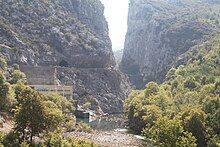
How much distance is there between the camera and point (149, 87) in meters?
196

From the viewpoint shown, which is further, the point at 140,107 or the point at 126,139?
the point at 140,107

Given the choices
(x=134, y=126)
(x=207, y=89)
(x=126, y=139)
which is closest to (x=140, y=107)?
(x=134, y=126)

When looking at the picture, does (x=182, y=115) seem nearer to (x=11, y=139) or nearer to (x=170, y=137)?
(x=170, y=137)

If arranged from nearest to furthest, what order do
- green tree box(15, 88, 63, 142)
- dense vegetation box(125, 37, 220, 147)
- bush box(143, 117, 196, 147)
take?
bush box(143, 117, 196, 147)
dense vegetation box(125, 37, 220, 147)
green tree box(15, 88, 63, 142)

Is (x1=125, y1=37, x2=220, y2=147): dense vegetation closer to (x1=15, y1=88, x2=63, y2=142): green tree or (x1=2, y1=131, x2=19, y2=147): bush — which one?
(x1=15, y1=88, x2=63, y2=142): green tree

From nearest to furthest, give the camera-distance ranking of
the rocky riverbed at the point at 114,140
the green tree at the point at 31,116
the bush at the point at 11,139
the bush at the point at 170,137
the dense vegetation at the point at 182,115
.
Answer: the bush at the point at 11,139 < the bush at the point at 170,137 < the dense vegetation at the point at 182,115 < the green tree at the point at 31,116 < the rocky riverbed at the point at 114,140

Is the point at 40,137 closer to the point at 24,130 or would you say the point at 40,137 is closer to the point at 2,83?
the point at 24,130

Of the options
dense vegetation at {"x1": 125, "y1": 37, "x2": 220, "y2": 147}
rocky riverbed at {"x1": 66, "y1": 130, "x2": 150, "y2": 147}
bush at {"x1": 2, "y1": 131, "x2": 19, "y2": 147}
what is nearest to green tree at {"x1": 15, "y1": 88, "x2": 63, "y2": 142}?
bush at {"x1": 2, "y1": 131, "x2": 19, "y2": 147}

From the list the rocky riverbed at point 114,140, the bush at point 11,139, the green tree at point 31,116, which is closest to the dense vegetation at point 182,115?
the rocky riverbed at point 114,140

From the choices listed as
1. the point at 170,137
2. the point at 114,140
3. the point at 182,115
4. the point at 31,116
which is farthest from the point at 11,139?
the point at 182,115

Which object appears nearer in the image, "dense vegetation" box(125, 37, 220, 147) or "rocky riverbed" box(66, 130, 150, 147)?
"dense vegetation" box(125, 37, 220, 147)

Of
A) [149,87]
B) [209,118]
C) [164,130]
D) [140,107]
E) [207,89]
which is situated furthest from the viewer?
[149,87]

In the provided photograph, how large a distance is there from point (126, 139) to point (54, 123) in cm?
4128

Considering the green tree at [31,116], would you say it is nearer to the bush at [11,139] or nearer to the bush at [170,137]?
the bush at [11,139]
